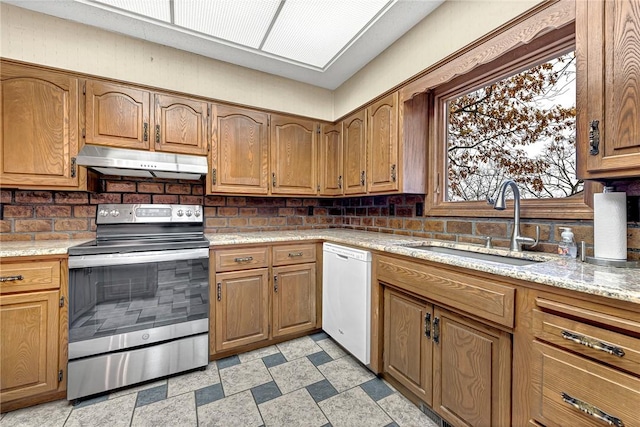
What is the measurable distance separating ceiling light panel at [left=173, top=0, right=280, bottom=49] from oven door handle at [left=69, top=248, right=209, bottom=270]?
5.42 ft

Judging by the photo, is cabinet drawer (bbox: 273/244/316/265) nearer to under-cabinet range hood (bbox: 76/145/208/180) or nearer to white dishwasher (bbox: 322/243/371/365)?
white dishwasher (bbox: 322/243/371/365)

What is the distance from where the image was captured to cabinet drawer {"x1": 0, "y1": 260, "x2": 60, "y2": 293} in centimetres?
146

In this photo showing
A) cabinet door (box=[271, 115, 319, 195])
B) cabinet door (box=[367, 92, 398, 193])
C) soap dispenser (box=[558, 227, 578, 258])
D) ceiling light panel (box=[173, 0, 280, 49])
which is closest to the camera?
soap dispenser (box=[558, 227, 578, 258])

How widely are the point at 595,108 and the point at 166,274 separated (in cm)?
239

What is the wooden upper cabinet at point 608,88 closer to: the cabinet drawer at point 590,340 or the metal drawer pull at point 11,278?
the cabinet drawer at point 590,340

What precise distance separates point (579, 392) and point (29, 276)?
2.59 meters

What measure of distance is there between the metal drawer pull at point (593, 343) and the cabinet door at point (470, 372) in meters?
0.24

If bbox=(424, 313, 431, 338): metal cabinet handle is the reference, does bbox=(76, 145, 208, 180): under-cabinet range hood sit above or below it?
above

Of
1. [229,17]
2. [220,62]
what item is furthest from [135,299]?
[220,62]

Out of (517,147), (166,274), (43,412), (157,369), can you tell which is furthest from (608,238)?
(43,412)

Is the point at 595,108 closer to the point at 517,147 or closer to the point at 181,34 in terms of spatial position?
the point at 517,147

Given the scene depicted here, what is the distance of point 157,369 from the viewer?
5.83 feet

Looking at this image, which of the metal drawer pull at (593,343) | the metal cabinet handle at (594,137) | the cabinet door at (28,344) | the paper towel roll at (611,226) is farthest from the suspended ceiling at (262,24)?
the metal drawer pull at (593,343)

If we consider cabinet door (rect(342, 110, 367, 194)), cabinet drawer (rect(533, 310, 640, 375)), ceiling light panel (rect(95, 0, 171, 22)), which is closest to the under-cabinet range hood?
ceiling light panel (rect(95, 0, 171, 22))
